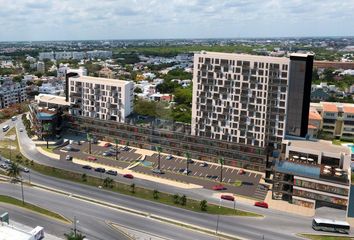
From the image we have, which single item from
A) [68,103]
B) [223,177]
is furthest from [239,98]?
[68,103]

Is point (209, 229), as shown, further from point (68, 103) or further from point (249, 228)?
point (68, 103)

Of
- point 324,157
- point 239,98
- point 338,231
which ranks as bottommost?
point 338,231

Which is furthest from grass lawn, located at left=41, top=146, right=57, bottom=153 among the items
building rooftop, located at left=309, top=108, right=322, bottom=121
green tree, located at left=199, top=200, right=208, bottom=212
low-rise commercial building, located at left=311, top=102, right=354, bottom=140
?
low-rise commercial building, located at left=311, top=102, right=354, bottom=140

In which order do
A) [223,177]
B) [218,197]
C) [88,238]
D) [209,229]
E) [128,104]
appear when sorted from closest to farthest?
[88,238] < [209,229] < [218,197] < [223,177] < [128,104]

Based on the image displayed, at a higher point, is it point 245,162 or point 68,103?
point 68,103

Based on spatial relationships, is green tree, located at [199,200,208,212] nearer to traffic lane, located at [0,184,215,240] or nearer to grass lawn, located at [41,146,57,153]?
traffic lane, located at [0,184,215,240]

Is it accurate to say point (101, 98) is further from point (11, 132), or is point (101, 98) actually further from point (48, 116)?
point (11, 132)
